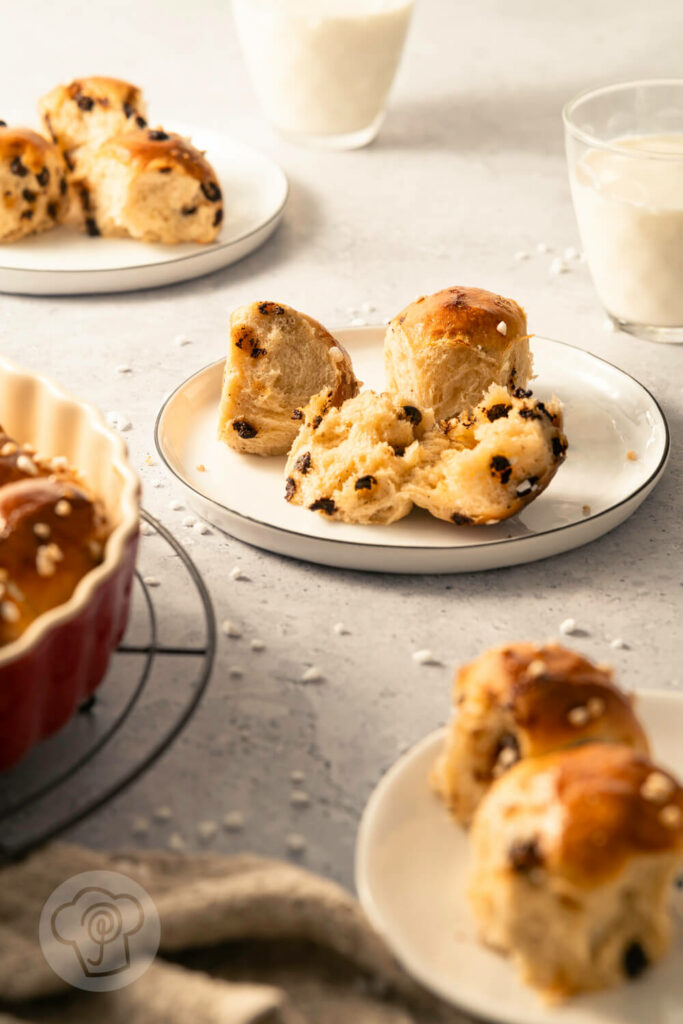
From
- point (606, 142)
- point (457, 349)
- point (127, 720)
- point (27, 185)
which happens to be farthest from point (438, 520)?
point (27, 185)

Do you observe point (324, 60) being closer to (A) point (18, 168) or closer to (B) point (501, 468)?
(A) point (18, 168)

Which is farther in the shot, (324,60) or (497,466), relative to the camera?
(324,60)

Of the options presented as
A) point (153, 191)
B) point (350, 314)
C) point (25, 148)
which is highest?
point (25, 148)

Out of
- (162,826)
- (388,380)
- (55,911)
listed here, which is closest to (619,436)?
(388,380)

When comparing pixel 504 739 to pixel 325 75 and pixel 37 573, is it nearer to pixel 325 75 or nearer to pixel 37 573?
pixel 37 573

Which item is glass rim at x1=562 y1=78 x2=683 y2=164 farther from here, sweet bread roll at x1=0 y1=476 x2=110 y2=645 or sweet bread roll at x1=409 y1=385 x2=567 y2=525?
sweet bread roll at x1=0 y1=476 x2=110 y2=645

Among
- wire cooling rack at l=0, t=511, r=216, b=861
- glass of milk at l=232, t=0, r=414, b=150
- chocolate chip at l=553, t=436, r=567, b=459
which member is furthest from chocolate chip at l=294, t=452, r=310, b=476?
glass of milk at l=232, t=0, r=414, b=150
